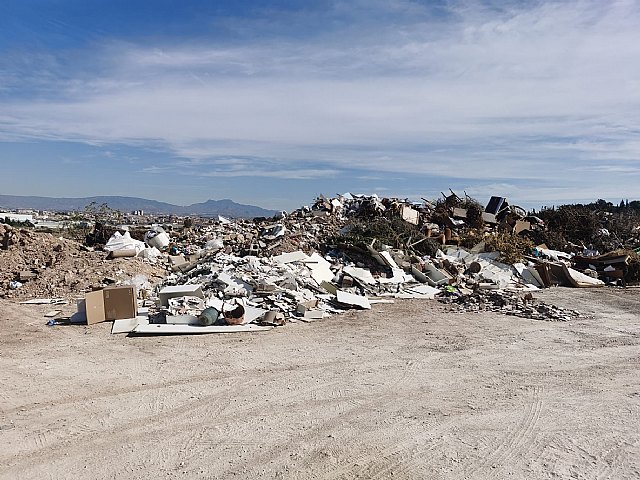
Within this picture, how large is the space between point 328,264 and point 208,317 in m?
4.96

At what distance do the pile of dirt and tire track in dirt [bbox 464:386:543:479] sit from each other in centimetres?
952

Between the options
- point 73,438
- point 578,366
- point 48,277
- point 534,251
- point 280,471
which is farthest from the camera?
point 534,251

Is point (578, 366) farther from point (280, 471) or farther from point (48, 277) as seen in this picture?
point (48, 277)

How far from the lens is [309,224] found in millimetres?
16859

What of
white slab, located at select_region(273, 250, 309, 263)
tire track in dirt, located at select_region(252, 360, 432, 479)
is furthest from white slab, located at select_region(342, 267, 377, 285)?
tire track in dirt, located at select_region(252, 360, 432, 479)

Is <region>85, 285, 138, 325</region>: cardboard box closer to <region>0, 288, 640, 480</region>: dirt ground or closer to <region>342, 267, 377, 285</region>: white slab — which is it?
<region>0, 288, 640, 480</region>: dirt ground

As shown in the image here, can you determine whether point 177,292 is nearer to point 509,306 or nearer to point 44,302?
point 44,302

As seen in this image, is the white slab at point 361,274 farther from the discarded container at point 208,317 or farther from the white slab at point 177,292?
the discarded container at point 208,317

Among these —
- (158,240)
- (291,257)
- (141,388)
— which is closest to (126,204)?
(158,240)

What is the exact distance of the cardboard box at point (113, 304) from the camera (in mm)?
8617

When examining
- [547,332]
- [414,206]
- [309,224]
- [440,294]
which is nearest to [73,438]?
[547,332]

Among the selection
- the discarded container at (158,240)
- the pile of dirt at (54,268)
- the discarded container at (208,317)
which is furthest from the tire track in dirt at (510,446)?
the discarded container at (158,240)

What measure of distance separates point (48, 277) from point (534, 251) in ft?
45.5

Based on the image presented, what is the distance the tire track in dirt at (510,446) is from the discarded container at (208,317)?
16.8 feet
